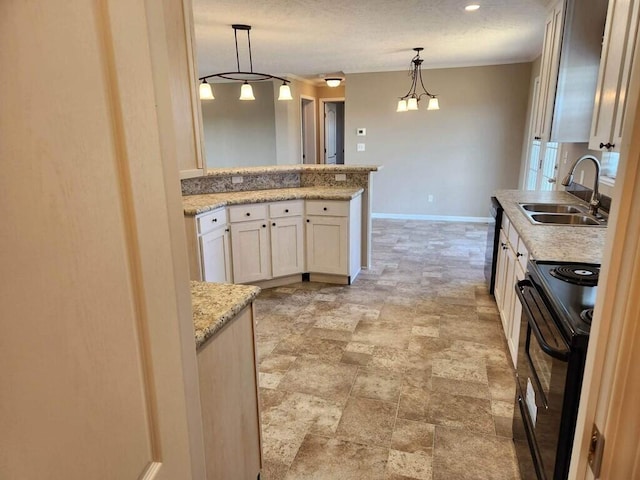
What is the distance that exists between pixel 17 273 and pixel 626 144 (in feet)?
2.81

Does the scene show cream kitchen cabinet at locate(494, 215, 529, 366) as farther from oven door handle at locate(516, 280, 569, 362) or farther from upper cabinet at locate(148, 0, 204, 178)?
upper cabinet at locate(148, 0, 204, 178)

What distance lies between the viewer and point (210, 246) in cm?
358

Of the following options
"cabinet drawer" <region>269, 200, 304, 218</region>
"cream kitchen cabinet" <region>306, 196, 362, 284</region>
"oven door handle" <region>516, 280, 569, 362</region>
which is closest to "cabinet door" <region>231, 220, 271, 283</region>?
"cabinet drawer" <region>269, 200, 304, 218</region>

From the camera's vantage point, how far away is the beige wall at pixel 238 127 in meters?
8.00

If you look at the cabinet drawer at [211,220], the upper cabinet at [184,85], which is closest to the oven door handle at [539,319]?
the upper cabinet at [184,85]

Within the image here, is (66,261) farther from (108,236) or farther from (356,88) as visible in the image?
(356,88)

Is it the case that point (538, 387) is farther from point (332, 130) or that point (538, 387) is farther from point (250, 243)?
point (332, 130)

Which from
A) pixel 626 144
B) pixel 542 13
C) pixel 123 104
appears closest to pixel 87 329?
pixel 123 104

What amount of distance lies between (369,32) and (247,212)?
95.7 inches

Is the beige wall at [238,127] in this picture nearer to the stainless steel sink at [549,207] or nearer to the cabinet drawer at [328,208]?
the cabinet drawer at [328,208]

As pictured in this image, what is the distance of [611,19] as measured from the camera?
226 centimetres

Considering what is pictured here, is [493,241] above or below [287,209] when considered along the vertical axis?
below

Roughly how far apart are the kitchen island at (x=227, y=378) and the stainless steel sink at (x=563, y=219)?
7.06 ft

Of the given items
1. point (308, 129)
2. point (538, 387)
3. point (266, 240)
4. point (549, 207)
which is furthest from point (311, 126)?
point (538, 387)
